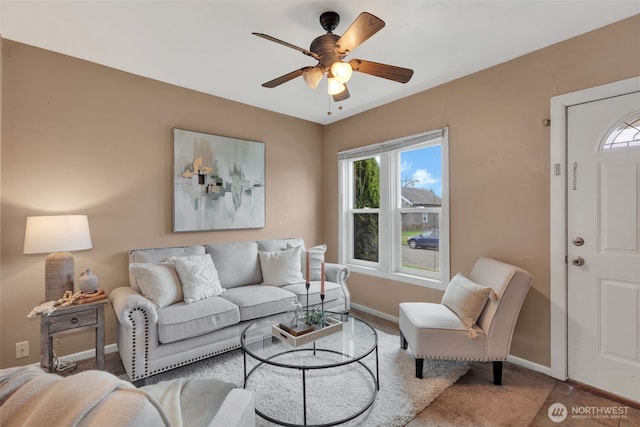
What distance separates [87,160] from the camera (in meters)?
2.63

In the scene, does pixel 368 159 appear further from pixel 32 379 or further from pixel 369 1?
pixel 32 379

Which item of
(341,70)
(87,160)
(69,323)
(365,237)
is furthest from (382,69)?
(69,323)

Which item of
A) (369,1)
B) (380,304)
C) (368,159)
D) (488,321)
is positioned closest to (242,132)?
(368,159)

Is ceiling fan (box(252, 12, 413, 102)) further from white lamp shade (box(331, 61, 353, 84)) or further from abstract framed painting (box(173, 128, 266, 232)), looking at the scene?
abstract framed painting (box(173, 128, 266, 232))

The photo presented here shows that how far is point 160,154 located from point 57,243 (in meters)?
1.21

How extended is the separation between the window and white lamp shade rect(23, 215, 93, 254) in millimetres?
2891

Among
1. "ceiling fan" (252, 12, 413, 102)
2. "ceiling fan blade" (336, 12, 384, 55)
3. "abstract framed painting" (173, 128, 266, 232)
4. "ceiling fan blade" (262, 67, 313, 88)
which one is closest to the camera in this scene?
"ceiling fan blade" (336, 12, 384, 55)

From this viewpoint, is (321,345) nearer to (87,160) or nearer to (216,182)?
(216,182)

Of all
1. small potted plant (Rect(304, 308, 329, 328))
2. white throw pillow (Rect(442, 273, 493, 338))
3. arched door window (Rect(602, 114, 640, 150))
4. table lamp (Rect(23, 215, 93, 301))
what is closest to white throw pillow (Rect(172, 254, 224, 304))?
table lamp (Rect(23, 215, 93, 301))

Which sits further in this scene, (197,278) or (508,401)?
(197,278)

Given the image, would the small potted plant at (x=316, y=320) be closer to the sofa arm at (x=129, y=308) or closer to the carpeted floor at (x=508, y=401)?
the carpeted floor at (x=508, y=401)

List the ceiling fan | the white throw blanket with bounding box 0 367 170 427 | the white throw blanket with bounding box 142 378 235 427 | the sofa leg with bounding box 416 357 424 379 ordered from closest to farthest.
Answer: the white throw blanket with bounding box 0 367 170 427, the white throw blanket with bounding box 142 378 235 427, the ceiling fan, the sofa leg with bounding box 416 357 424 379

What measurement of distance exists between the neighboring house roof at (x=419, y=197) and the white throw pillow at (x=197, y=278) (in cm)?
230

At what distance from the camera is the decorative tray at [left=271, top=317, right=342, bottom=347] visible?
194cm
